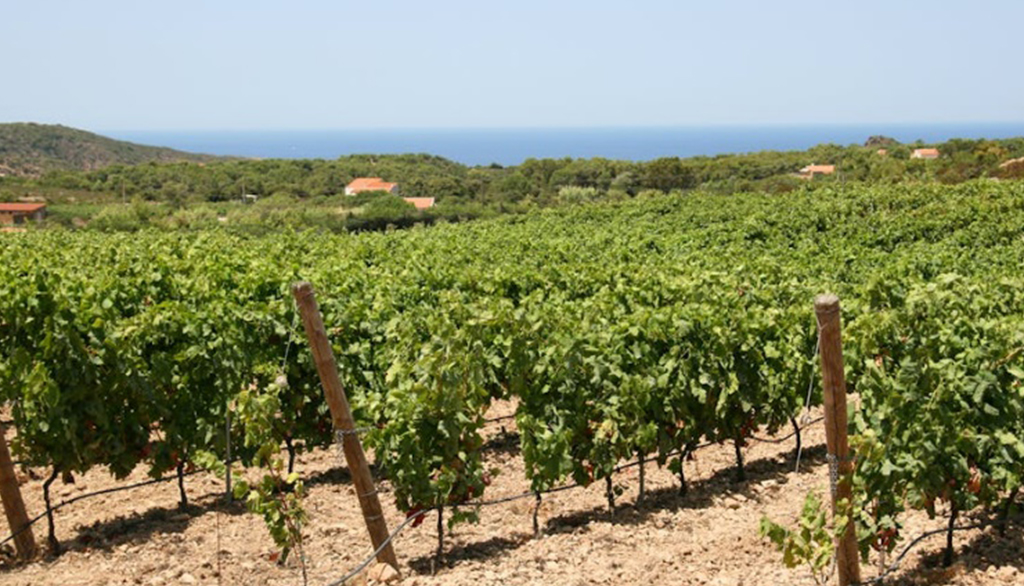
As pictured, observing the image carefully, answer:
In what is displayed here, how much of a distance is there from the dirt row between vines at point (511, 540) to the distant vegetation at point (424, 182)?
31.1 meters

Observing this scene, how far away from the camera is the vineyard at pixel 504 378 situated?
595cm

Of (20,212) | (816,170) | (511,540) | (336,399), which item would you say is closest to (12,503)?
(336,399)

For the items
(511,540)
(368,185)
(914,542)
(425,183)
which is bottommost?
(511,540)

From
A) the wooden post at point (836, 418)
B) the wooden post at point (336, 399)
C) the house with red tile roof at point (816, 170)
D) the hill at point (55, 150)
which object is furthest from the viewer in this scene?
the hill at point (55, 150)

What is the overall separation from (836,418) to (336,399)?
9.08 feet

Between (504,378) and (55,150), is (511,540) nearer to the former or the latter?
(504,378)

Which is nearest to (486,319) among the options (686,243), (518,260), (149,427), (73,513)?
(149,427)

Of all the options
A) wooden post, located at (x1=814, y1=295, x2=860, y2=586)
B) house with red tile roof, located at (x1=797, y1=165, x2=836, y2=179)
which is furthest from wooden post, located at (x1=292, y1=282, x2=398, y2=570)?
house with red tile roof, located at (x1=797, y1=165, x2=836, y2=179)

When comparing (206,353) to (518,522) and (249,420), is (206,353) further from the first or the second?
(518,522)

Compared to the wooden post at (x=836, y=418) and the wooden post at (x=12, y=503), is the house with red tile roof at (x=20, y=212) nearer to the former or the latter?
the wooden post at (x=12, y=503)

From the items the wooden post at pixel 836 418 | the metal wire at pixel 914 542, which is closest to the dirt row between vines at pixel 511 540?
the metal wire at pixel 914 542

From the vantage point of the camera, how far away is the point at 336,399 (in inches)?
218

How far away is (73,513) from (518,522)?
366cm

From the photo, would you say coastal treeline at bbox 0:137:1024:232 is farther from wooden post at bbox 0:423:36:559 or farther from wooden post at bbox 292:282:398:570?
wooden post at bbox 292:282:398:570
